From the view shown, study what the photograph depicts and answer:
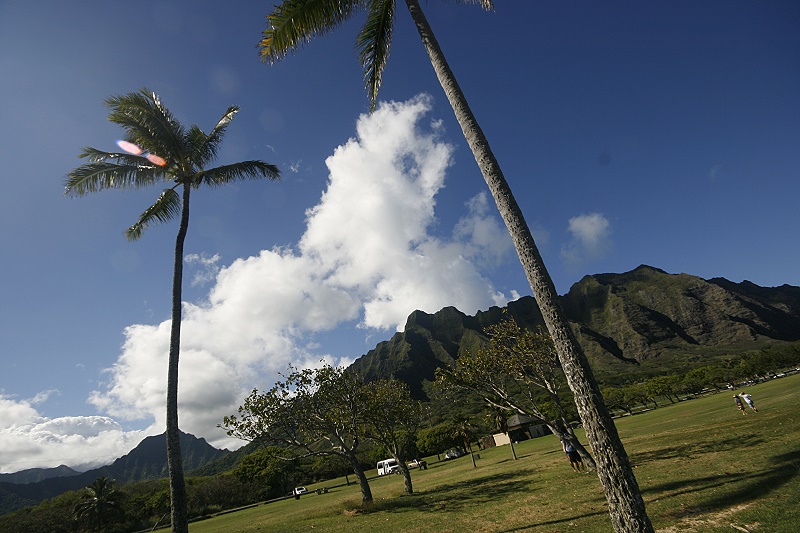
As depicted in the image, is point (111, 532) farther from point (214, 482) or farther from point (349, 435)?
point (349, 435)

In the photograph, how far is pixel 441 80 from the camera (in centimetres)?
895

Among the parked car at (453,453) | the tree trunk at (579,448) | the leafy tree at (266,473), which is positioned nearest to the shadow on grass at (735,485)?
the tree trunk at (579,448)

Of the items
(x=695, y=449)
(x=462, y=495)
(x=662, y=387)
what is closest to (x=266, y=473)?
(x=462, y=495)

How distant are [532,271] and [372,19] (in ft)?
Result: 26.6

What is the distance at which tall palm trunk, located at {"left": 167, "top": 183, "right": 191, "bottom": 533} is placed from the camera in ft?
33.9

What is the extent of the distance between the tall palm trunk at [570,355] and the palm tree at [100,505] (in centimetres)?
6162

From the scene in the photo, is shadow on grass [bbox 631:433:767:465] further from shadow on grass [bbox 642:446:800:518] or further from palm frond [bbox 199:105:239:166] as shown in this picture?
palm frond [bbox 199:105:239:166]

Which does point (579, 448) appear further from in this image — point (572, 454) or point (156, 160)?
point (156, 160)

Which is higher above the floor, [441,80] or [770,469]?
[441,80]

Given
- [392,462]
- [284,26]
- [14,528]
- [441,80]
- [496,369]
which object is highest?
[284,26]

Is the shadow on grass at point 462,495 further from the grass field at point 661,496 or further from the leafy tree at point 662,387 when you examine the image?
the leafy tree at point 662,387

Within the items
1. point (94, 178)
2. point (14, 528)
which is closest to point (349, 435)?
point (94, 178)

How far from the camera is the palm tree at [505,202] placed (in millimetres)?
5625

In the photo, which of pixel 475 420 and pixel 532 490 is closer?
pixel 532 490
